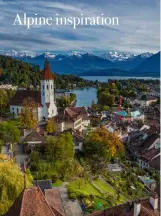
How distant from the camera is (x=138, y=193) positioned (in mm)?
19297

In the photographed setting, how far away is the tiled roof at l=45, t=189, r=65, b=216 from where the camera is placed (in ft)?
38.8

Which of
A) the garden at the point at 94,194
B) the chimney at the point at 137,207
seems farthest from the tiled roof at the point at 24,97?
the chimney at the point at 137,207

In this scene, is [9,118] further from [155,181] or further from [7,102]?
[155,181]

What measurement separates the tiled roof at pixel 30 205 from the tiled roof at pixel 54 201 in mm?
3905

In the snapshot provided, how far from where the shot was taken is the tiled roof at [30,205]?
7.61 metres

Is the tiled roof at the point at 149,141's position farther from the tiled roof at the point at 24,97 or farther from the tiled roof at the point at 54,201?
the tiled roof at the point at 54,201

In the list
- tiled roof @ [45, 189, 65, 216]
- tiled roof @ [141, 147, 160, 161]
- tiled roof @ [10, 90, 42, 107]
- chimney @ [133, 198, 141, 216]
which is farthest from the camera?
tiled roof @ [10, 90, 42, 107]

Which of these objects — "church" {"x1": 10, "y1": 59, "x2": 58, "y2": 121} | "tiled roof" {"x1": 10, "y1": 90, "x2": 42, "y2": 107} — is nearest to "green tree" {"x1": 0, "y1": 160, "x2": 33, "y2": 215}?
"church" {"x1": 10, "y1": 59, "x2": 58, "y2": 121}

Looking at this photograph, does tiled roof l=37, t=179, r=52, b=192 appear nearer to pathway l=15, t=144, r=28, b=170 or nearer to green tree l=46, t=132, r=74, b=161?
green tree l=46, t=132, r=74, b=161

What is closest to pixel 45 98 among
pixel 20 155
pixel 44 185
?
pixel 20 155

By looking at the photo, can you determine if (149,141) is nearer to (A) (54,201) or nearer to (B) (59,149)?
(B) (59,149)

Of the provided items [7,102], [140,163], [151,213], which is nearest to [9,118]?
[7,102]

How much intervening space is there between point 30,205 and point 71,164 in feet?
41.6

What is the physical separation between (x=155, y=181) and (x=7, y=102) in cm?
2176
